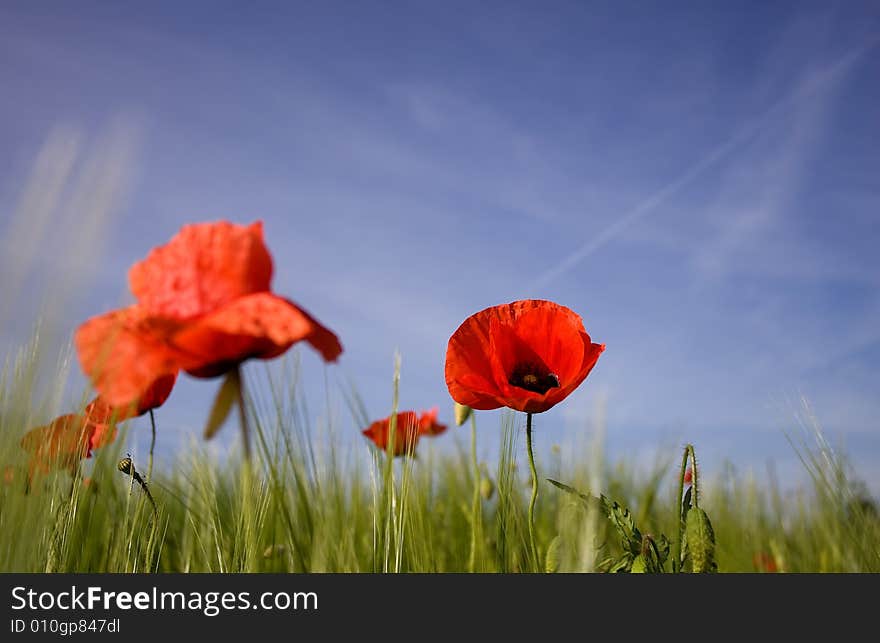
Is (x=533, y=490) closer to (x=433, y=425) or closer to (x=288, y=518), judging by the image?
(x=288, y=518)

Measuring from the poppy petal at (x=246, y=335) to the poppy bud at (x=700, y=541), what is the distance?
0.48 m

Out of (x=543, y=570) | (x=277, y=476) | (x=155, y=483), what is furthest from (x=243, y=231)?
(x=543, y=570)

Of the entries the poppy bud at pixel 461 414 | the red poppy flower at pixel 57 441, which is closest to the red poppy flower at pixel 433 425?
the poppy bud at pixel 461 414

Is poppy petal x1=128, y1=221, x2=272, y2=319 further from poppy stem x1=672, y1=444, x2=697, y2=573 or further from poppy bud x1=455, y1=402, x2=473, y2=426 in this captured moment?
poppy bud x1=455, y1=402, x2=473, y2=426

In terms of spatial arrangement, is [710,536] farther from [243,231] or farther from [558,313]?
[243,231]

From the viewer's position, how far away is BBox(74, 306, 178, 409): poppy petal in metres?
0.82

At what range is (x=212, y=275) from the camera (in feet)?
2.73

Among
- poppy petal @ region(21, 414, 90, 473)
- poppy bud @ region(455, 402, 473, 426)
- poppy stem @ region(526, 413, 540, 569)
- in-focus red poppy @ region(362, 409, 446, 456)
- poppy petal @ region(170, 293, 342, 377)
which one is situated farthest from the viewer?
poppy bud @ region(455, 402, 473, 426)

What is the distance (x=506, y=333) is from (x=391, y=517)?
1.02 feet

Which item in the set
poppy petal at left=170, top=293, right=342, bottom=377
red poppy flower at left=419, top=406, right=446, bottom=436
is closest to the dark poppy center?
poppy petal at left=170, top=293, right=342, bottom=377

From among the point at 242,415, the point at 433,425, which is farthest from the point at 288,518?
the point at 433,425

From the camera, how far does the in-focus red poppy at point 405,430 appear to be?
1.14 metres

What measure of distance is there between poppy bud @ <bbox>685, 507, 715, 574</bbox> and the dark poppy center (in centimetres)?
31

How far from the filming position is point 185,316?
0.82 meters
